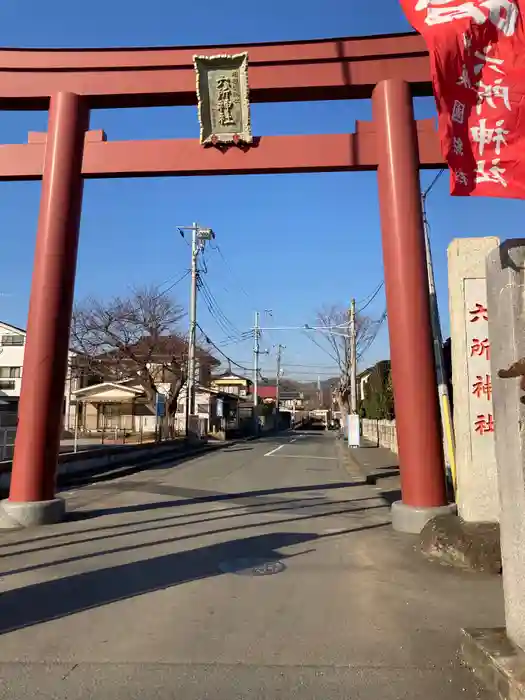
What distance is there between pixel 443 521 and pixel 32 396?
5912 mm

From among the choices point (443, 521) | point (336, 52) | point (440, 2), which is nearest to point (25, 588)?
point (443, 521)

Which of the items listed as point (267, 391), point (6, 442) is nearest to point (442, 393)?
point (6, 442)

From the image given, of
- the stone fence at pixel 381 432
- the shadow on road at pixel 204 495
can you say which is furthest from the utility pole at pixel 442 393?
the stone fence at pixel 381 432

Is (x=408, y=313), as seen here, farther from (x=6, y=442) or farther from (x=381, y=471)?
(x=6, y=442)

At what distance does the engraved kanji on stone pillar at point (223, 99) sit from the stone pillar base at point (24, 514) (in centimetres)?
596

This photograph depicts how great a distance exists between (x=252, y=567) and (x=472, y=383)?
3.56m

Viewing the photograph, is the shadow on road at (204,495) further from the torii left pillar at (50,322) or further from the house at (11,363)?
the house at (11,363)

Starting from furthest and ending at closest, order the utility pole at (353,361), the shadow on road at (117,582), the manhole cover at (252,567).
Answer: the utility pole at (353,361) < the manhole cover at (252,567) < the shadow on road at (117,582)

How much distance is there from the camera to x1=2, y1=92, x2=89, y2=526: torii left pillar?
26.1 feet

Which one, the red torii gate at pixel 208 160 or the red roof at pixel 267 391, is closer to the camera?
the red torii gate at pixel 208 160

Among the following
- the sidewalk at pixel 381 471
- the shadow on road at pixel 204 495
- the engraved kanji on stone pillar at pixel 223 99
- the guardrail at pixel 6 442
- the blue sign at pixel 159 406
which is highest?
the engraved kanji on stone pillar at pixel 223 99

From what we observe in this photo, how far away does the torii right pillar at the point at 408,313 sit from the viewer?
24.3ft

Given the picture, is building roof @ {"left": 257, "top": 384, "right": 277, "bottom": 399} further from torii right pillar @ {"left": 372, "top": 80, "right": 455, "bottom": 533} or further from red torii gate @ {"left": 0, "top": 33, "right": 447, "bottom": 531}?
torii right pillar @ {"left": 372, "top": 80, "right": 455, "bottom": 533}

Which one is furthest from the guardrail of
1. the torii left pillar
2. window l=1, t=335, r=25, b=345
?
window l=1, t=335, r=25, b=345
